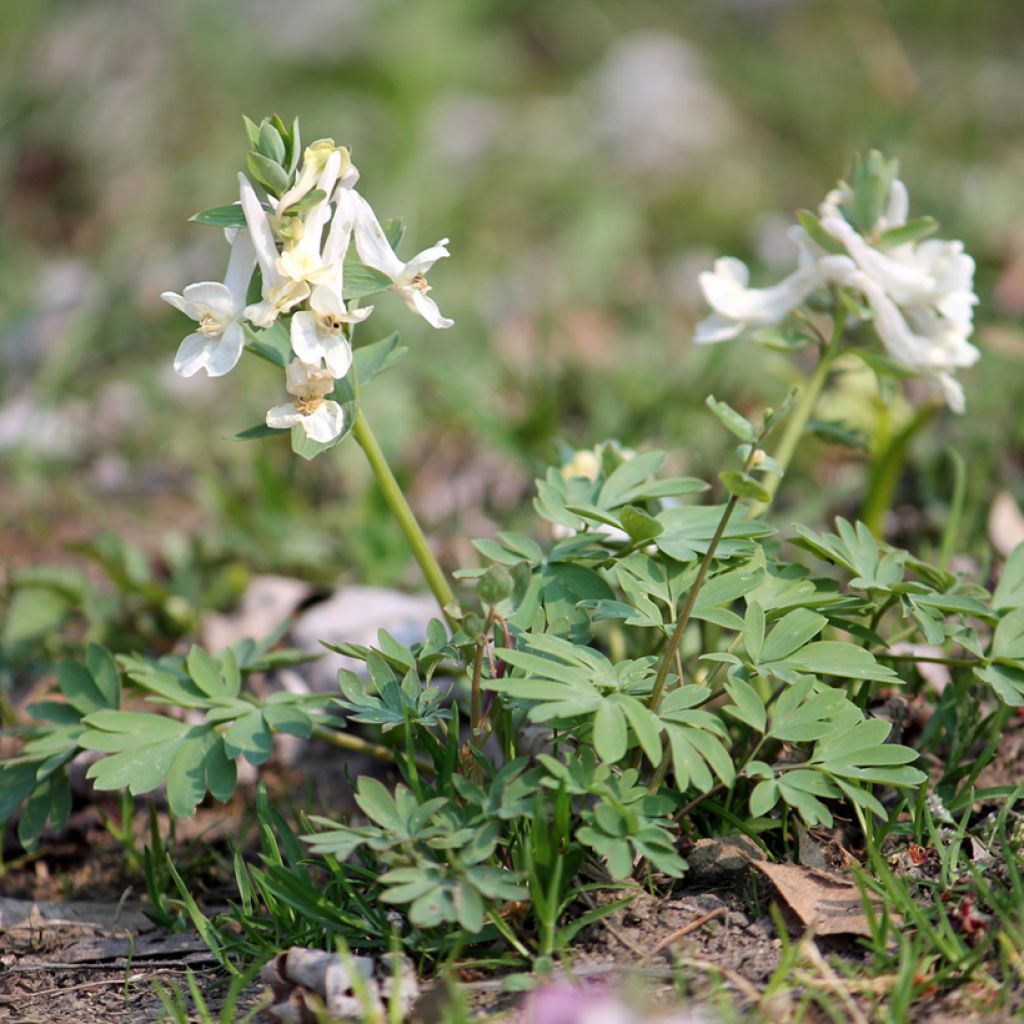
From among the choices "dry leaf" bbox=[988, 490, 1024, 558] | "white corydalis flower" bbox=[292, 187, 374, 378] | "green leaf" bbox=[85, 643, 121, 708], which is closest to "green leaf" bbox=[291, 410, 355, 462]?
"white corydalis flower" bbox=[292, 187, 374, 378]

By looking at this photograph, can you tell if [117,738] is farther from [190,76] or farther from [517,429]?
[190,76]

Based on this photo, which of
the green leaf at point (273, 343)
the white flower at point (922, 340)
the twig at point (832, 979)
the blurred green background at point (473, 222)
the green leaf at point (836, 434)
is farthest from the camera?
the blurred green background at point (473, 222)

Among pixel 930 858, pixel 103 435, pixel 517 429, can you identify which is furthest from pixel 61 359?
pixel 930 858

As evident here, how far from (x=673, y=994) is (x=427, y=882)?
1.31ft

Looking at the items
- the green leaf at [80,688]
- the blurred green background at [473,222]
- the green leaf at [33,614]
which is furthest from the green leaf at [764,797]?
the green leaf at [33,614]

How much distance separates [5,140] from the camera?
16.9 feet

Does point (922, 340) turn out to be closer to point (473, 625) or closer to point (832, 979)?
point (473, 625)

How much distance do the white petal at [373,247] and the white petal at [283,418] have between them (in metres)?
0.27

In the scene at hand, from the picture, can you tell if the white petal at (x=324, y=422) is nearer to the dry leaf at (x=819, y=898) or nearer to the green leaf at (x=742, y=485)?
the green leaf at (x=742, y=485)

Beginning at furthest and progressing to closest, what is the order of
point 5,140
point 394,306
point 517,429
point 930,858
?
1. point 5,140
2. point 394,306
3. point 517,429
4. point 930,858

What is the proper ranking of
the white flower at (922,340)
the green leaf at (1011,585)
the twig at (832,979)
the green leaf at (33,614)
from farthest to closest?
the green leaf at (33,614) → the white flower at (922,340) → the green leaf at (1011,585) → the twig at (832,979)

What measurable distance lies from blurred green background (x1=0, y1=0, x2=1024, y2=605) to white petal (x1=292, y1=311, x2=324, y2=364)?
1089mm

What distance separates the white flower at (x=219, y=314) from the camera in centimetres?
182

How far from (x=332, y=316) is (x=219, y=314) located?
204 millimetres
